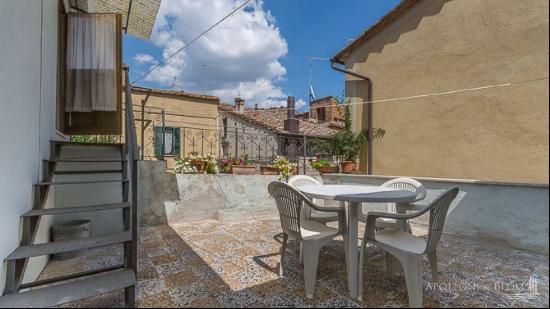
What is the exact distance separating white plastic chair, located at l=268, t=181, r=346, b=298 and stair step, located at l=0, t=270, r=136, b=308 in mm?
1320

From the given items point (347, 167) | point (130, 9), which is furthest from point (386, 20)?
point (130, 9)

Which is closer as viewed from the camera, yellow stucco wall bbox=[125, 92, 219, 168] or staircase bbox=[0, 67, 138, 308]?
staircase bbox=[0, 67, 138, 308]

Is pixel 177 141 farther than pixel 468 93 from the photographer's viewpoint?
Yes

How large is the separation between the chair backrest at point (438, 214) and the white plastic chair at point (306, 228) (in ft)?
2.27

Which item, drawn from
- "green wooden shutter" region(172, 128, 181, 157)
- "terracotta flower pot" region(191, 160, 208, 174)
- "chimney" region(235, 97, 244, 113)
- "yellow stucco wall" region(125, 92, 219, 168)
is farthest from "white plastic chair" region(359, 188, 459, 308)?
"chimney" region(235, 97, 244, 113)

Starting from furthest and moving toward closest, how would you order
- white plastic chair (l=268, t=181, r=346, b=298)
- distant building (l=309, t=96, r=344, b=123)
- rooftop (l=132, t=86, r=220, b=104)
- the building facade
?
rooftop (l=132, t=86, r=220, b=104) < the building facade < distant building (l=309, t=96, r=344, b=123) < white plastic chair (l=268, t=181, r=346, b=298)

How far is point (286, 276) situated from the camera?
2.63 meters

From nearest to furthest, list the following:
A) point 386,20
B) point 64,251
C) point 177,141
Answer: point 64,251
point 386,20
point 177,141

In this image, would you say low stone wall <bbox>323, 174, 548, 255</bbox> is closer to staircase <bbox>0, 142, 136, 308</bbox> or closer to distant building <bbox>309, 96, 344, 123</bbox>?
staircase <bbox>0, 142, 136, 308</bbox>

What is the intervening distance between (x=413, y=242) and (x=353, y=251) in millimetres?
462

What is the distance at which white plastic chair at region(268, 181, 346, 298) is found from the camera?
88.2 inches

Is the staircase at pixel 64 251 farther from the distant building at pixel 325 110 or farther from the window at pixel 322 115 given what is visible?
the window at pixel 322 115

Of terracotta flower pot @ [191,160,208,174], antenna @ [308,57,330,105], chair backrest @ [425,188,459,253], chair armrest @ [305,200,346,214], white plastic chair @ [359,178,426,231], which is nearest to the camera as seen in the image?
chair backrest @ [425,188,459,253]

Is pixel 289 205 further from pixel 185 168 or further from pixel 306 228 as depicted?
pixel 185 168
